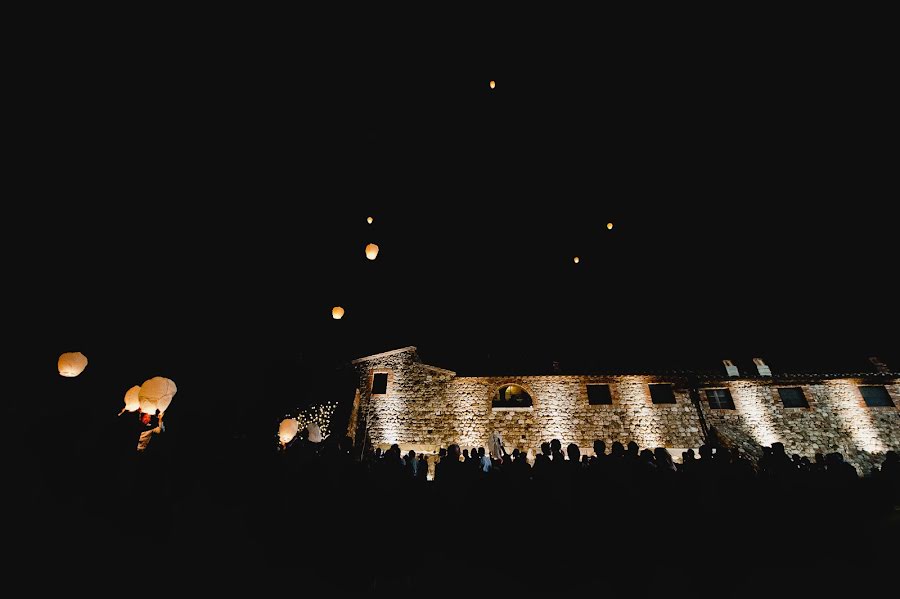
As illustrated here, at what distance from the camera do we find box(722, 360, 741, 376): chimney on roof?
16406 millimetres

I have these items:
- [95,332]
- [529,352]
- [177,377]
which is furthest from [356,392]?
[95,332]

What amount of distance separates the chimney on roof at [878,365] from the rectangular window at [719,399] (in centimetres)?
638

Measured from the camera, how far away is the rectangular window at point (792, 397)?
51.8 ft

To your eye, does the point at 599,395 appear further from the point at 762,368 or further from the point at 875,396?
the point at 875,396

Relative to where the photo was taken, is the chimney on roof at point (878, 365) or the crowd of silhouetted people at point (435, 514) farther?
the chimney on roof at point (878, 365)

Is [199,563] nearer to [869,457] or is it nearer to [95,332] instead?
[95,332]

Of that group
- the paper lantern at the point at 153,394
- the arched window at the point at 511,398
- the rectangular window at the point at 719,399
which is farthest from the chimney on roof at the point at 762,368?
the paper lantern at the point at 153,394

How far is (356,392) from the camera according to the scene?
55.6ft

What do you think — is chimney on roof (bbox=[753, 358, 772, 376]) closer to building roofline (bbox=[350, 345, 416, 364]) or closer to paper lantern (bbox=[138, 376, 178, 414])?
building roofline (bbox=[350, 345, 416, 364])

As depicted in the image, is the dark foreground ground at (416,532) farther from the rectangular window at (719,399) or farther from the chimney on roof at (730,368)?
the chimney on roof at (730,368)

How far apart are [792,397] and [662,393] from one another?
5.39 m

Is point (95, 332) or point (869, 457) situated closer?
point (869, 457)

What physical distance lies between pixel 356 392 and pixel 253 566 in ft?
47.1

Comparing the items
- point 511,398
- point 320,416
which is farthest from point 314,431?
point 511,398
